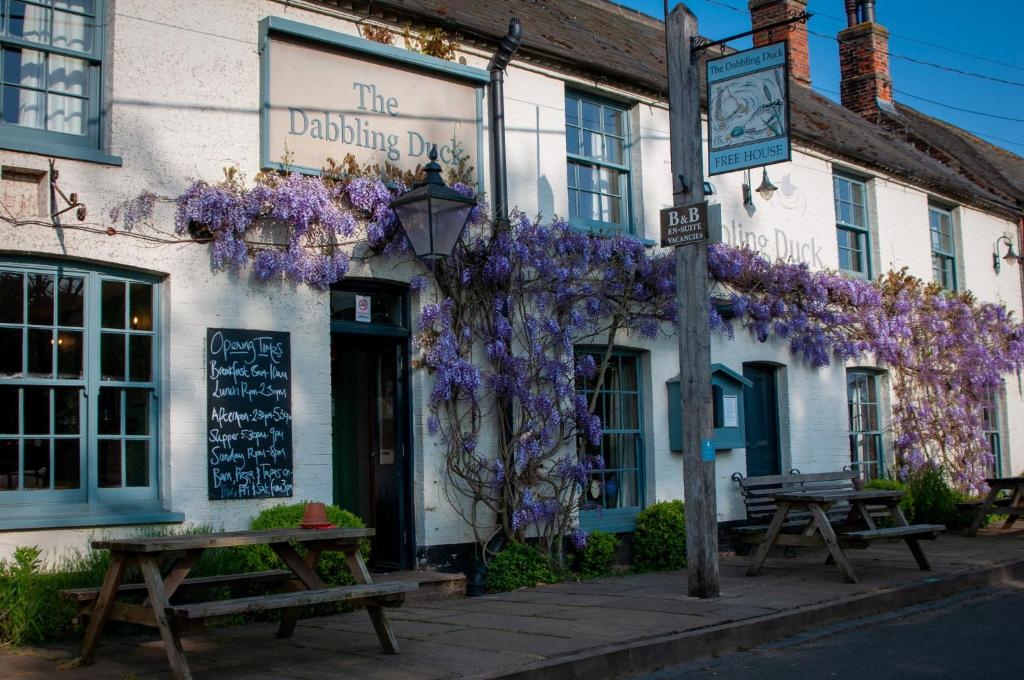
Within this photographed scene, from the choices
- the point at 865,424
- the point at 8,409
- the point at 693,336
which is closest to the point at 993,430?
the point at 865,424

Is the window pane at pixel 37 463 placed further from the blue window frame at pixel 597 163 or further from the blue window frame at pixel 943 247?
the blue window frame at pixel 943 247

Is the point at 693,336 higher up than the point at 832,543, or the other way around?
the point at 693,336

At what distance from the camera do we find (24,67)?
8.34 metres

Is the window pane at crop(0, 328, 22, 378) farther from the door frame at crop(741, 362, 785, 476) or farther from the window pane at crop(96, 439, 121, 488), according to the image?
the door frame at crop(741, 362, 785, 476)

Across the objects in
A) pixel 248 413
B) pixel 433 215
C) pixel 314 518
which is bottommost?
pixel 314 518

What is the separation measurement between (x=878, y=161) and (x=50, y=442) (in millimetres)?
12837

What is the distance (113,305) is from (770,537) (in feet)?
21.2

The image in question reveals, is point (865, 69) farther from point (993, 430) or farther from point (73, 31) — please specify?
point (73, 31)

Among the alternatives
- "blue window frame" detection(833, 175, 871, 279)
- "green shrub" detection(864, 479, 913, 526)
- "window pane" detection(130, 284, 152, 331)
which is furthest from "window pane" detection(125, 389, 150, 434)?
"blue window frame" detection(833, 175, 871, 279)

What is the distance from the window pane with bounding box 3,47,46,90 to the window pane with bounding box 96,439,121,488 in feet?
9.40

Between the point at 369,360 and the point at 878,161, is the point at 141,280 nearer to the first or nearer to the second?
the point at 369,360

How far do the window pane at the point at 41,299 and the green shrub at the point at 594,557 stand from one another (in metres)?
5.74

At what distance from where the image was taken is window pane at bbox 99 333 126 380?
8406 mm

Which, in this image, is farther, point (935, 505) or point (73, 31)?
point (935, 505)
